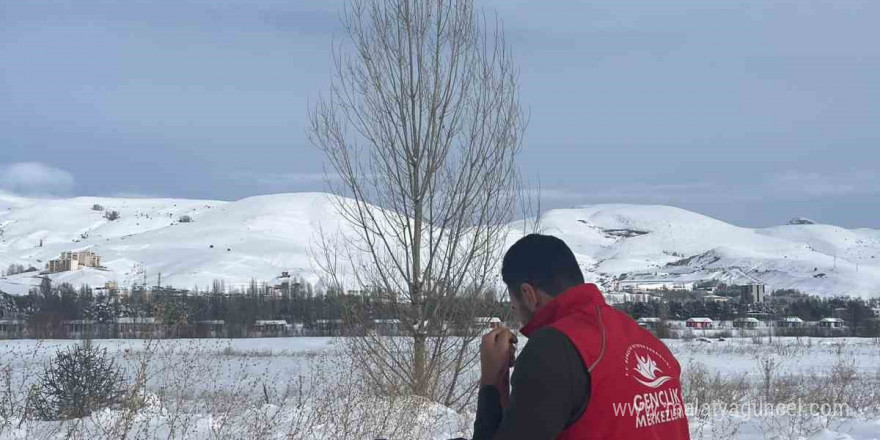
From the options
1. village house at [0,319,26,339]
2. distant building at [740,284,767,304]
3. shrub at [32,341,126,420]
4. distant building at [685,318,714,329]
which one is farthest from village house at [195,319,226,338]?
distant building at [740,284,767,304]

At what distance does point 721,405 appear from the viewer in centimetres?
1401

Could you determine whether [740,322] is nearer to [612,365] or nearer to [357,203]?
[357,203]

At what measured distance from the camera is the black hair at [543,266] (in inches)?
103

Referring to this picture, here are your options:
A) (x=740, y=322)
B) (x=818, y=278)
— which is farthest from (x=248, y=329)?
(x=818, y=278)

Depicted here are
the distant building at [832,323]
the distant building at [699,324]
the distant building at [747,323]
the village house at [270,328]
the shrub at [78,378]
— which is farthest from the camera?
the distant building at [747,323]

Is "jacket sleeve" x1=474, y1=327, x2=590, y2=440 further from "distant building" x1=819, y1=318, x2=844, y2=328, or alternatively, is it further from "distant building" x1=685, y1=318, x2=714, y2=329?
"distant building" x1=819, y1=318, x2=844, y2=328

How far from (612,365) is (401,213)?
10.7 meters

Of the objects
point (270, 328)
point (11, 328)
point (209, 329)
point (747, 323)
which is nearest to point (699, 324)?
point (747, 323)

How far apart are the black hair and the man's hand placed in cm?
16

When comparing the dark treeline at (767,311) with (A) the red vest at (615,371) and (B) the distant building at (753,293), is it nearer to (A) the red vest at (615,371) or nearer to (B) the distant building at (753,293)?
(B) the distant building at (753,293)

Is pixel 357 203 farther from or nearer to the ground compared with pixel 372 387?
farther from the ground

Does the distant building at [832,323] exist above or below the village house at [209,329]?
below

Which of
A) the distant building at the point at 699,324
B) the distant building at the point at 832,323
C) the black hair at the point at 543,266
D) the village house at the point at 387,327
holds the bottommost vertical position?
the distant building at the point at 832,323

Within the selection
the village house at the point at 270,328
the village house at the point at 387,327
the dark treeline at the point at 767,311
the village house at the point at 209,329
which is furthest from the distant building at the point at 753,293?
the village house at the point at 387,327
